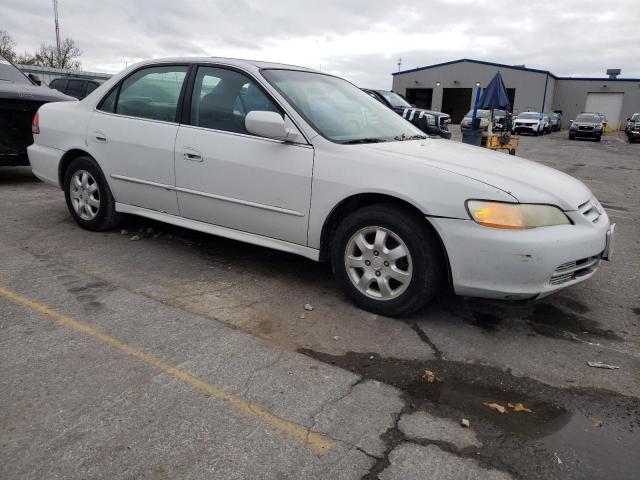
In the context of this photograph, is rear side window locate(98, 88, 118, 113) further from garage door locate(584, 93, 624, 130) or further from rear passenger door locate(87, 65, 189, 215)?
garage door locate(584, 93, 624, 130)

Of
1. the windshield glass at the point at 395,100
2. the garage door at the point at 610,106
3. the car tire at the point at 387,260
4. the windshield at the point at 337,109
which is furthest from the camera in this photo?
the garage door at the point at 610,106

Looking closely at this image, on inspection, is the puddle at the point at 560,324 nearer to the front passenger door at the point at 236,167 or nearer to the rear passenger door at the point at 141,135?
the front passenger door at the point at 236,167

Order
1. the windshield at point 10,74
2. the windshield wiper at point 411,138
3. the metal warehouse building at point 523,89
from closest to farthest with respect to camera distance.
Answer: the windshield wiper at point 411,138, the windshield at point 10,74, the metal warehouse building at point 523,89

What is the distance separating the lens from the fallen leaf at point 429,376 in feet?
9.09

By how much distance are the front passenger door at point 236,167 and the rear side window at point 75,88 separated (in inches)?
465

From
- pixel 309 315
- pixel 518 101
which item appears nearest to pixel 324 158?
pixel 309 315

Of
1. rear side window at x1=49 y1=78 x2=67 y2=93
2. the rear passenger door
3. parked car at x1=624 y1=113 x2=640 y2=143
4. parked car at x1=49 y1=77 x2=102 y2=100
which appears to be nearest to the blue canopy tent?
parked car at x1=49 y1=77 x2=102 y2=100

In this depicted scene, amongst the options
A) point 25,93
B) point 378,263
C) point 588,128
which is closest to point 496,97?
point 25,93

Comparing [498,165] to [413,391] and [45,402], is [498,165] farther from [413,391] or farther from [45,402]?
[45,402]

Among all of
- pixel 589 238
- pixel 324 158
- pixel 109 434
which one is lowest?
pixel 109 434

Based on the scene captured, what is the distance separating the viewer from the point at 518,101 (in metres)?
48.4

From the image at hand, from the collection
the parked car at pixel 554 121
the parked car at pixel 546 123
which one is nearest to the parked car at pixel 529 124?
the parked car at pixel 546 123

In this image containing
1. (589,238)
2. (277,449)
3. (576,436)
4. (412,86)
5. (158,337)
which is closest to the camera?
(277,449)

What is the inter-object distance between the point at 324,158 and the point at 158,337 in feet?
5.08
